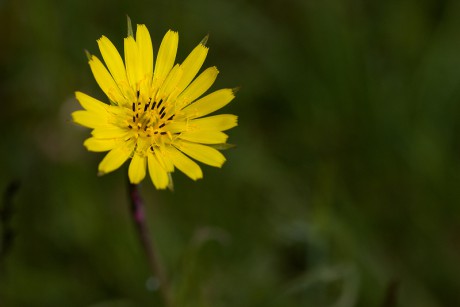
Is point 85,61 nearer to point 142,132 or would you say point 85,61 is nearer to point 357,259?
point 142,132

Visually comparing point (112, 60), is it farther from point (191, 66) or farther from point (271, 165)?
point (271, 165)

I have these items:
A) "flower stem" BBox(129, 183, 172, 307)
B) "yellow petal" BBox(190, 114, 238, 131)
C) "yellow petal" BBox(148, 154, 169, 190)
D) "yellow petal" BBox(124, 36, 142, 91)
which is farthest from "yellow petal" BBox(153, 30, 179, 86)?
"flower stem" BBox(129, 183, 172, 307)

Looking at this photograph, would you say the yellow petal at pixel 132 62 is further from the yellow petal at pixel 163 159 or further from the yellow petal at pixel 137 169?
the yellow petal at pixel 137 169

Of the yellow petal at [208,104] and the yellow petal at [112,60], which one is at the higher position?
the yellow petal at [112,60]

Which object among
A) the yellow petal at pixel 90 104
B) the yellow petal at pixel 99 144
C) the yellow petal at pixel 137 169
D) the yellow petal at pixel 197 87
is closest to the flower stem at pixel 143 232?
the yellow petal at pixel 137 169

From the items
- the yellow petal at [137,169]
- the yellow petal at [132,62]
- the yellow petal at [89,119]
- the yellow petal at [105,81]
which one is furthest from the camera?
the yellow petal at [132,62]

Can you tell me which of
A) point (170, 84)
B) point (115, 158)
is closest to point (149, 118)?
point (170, 84)

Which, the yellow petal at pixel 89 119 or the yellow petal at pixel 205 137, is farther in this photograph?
the yellow petal at pixel 205 137

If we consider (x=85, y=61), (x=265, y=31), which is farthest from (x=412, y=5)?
(x=85, y=61)
